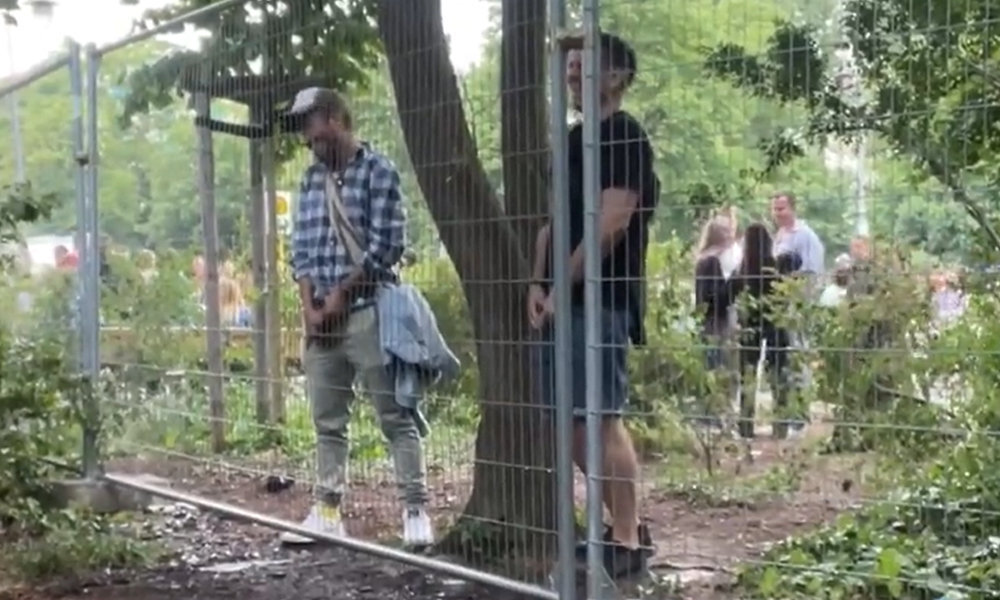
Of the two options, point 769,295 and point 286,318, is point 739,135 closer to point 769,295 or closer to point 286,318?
point 769,295

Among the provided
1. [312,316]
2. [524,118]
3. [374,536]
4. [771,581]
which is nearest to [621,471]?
[771,581]

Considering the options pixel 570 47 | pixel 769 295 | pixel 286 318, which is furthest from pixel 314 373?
pixel 769 295

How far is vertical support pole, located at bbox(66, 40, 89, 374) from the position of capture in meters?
7.68

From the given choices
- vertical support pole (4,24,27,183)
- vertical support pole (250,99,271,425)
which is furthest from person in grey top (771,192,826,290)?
vertical support pole (4,24,27,183)

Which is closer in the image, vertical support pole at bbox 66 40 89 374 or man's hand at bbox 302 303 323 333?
man's hand at bbox 302 303 323 333

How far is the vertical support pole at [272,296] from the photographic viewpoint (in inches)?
245

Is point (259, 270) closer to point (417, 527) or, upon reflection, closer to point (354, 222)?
point (354, 222)

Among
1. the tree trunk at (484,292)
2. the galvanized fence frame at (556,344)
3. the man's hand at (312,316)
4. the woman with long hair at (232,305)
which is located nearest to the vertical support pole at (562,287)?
the galvanized fence frame at (556,344)

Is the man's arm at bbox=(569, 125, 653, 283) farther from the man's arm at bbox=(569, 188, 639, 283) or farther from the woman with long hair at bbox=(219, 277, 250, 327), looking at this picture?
the woman with long hair at bbox=(219, 277, 250, 327)

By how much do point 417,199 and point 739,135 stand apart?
1.54 m

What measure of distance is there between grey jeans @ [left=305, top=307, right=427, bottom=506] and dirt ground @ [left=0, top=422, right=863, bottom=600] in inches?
3.7

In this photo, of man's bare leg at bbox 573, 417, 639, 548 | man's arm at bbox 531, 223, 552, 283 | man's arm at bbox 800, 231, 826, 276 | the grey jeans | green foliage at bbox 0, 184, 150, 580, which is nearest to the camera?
man's arm at bbox 800, 231, 826, 276

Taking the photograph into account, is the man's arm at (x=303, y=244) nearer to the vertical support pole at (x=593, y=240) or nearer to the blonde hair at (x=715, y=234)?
the vertical support pole at (x=593, y=240)

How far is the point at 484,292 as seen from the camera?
509 centimetres
